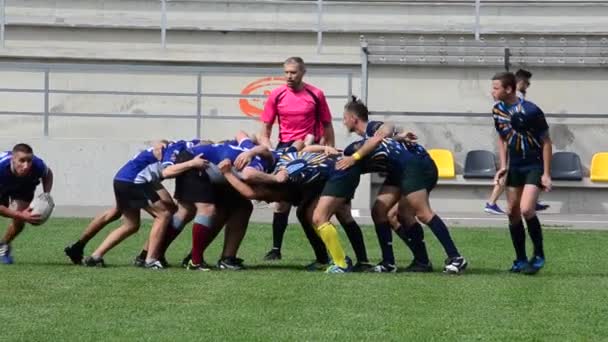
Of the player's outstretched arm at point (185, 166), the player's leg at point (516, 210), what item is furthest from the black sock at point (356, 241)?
the player's outstretched arm at point (185, 166)

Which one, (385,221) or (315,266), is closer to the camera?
(385,221)

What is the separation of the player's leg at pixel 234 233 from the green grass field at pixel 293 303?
0.23 meters

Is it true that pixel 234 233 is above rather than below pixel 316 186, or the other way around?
below

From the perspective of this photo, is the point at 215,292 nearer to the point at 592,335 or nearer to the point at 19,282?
the point at 19,282

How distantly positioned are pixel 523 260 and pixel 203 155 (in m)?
3.10

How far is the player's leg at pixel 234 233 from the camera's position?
12430 millimetres

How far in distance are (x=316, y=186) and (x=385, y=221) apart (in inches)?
28.5

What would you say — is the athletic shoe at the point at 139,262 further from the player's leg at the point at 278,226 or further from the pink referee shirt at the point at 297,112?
the pink referee shirt at the point at 297,112

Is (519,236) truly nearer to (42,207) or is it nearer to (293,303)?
(293,303)

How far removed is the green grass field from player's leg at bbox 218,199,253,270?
0.76 feet

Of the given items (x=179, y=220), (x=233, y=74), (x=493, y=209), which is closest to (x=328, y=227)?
(x=179, y=220)

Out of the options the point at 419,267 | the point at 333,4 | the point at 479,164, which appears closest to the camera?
the point at 419,267

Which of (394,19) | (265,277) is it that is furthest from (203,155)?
(394,19)

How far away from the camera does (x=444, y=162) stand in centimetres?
2334
